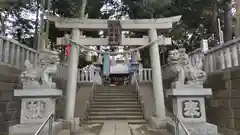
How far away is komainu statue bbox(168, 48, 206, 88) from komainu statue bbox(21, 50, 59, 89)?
3.33 m

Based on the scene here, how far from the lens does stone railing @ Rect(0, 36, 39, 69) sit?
6.53 meters

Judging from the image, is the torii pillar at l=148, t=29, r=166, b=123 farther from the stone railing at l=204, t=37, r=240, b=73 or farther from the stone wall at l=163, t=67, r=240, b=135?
the stone railing at l=204, t=37, r=240, b=73

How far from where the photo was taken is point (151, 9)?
43.3 ft

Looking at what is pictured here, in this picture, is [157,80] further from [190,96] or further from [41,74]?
[41,74]

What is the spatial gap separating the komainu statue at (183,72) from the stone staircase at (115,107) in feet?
14.1

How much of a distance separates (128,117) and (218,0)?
31.6ft

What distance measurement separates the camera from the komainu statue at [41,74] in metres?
5.91

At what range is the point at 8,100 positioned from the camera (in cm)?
660

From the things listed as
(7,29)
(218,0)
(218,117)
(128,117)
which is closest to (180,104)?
(218,117)

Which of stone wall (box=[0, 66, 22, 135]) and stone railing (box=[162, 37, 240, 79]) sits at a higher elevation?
stone railing (box=[162, 37, 240, 79])

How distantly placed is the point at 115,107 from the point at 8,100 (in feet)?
20.1

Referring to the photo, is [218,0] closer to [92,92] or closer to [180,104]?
[92,92]

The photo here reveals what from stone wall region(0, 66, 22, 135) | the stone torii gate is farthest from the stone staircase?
stone wall region(0, 66, 22, 135)

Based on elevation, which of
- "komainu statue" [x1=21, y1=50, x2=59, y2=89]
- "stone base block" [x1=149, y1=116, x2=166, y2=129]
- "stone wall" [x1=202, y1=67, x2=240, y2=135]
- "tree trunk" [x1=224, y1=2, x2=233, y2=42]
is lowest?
"stone base block" [x1=149, y1=116, x2=166, y2=129]
